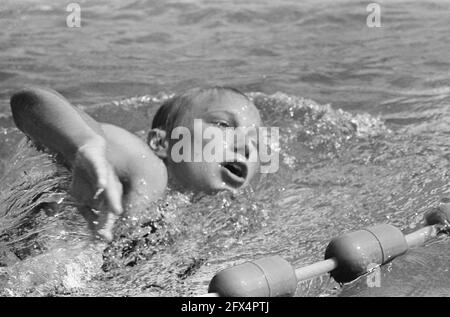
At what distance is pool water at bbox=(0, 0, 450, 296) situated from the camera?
2539mm

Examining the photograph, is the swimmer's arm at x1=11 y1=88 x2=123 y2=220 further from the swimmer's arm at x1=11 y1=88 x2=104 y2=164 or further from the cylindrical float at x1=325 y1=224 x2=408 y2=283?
the cylindrical float at x1=325 y1=224 x2=408 y2=283

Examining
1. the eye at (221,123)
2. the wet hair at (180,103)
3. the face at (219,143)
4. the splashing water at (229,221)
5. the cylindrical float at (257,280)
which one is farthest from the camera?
the wet hair at (180,103)

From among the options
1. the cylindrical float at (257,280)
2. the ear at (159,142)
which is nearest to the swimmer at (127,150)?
the ear at (159,142)

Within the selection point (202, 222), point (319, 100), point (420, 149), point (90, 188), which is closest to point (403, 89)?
point (319, 100)

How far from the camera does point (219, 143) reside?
303cm

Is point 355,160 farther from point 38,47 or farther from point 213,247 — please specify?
point 38,47

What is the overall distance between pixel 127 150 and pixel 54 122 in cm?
28

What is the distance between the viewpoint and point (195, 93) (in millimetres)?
3256

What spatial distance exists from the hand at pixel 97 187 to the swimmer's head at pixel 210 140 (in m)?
0.41

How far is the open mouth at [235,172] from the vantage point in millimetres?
3033

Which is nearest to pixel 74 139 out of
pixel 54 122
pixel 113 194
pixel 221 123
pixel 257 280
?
pixel 54 122

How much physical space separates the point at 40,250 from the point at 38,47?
11.6 feet

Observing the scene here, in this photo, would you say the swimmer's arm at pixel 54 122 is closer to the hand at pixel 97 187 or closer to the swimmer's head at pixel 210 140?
the hand at pixel 97 187
